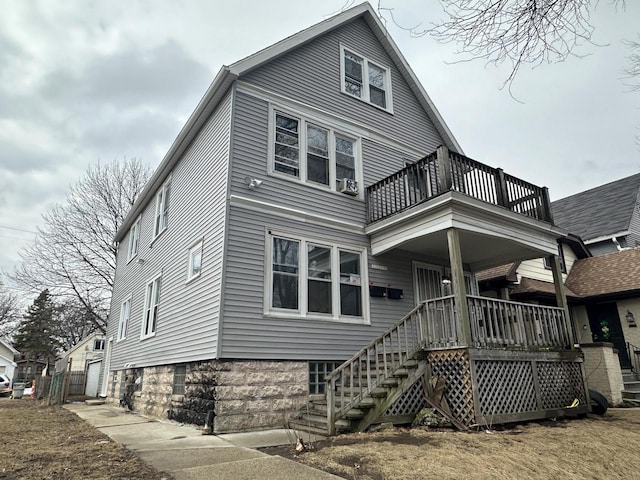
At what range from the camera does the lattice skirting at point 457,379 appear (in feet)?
22.4

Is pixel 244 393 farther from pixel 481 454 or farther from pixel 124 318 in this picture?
pixel 124 318

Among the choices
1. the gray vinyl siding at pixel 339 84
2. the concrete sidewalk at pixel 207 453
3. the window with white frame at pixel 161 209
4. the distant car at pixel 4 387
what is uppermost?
the gray vinyl siding at pixel 339 84

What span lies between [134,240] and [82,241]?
10.6 meters

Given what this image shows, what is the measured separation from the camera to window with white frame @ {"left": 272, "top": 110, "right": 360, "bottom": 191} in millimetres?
9398

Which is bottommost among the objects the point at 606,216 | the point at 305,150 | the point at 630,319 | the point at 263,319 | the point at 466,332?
the point at 466,332

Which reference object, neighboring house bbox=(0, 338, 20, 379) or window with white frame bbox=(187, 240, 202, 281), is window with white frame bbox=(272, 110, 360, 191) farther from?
neighboring house bbox=(0, 338, 20, 379)

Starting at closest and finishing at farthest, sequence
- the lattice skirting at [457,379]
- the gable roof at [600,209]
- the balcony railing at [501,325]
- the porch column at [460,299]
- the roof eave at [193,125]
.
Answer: the lattice skirting at [457,379]
the porch column at [460,299]
the balcony railing at [501,325]
the roof eave at [193,125]
the gable roof at [600,209]

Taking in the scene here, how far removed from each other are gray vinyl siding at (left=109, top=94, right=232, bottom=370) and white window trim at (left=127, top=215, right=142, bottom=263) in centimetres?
167

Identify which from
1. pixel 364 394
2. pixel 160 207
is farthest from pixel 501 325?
pixel 160 207

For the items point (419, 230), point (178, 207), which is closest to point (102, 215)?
point (178, 207)

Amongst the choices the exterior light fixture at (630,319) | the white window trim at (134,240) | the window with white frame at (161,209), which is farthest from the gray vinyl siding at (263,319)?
Result: the exterior light fixture at (630,319)

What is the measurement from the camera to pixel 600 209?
2039 centimetres

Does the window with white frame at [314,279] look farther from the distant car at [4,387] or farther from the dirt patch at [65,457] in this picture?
the distant car at [4,387]

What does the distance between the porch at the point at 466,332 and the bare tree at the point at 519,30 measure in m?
3.31
